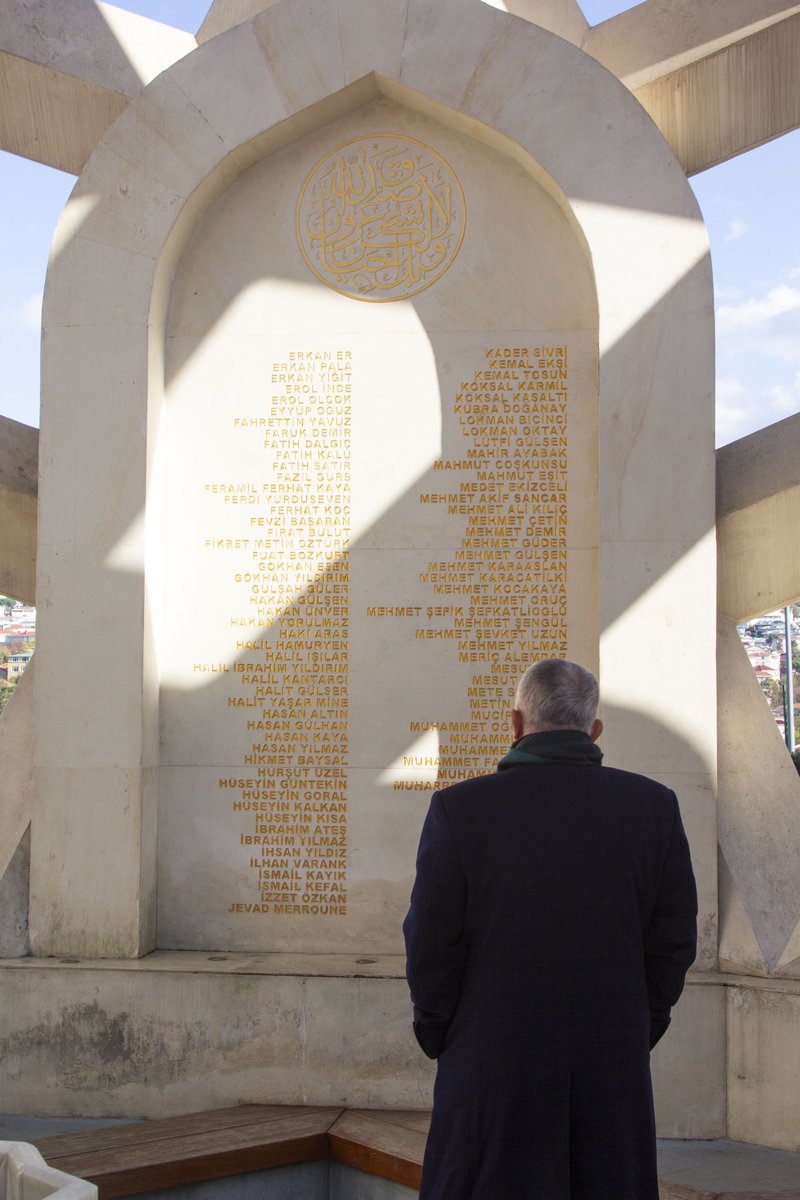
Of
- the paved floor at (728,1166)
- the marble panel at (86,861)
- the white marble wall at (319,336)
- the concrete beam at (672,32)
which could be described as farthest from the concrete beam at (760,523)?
the marble panel at (86,861)

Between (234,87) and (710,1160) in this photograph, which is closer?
(710,1160)

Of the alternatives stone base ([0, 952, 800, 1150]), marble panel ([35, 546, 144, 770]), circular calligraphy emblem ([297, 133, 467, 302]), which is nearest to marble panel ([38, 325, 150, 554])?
marble panel ([35, 546, 144, 770])

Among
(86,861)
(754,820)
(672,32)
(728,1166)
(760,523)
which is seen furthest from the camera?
(672,32)

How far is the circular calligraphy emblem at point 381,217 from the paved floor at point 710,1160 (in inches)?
161

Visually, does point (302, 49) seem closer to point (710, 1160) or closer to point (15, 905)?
point (15, 905)

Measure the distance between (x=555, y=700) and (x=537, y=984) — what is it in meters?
0.60

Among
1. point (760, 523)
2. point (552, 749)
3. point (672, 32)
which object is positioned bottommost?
point (552, 749)

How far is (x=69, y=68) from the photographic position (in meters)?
6.45

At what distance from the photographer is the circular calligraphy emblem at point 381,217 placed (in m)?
6.02

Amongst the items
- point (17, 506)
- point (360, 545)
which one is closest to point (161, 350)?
point (17, 506)

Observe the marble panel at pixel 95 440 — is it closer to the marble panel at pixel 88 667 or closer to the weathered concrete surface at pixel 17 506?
the marble panel at pixel 88 667

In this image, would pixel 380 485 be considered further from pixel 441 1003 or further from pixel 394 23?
pixel 441 1003

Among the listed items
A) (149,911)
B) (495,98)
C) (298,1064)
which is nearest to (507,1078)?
(298,1064)

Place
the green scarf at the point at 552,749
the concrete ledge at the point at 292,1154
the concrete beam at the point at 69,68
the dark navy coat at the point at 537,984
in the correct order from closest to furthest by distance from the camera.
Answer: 1. the dark navy coat at the point at 537,984
2. the green scarf at the point at 552,749
3. the concrete ledge at the point at 292,1154
4. the concrete beam at the point at 69,68
